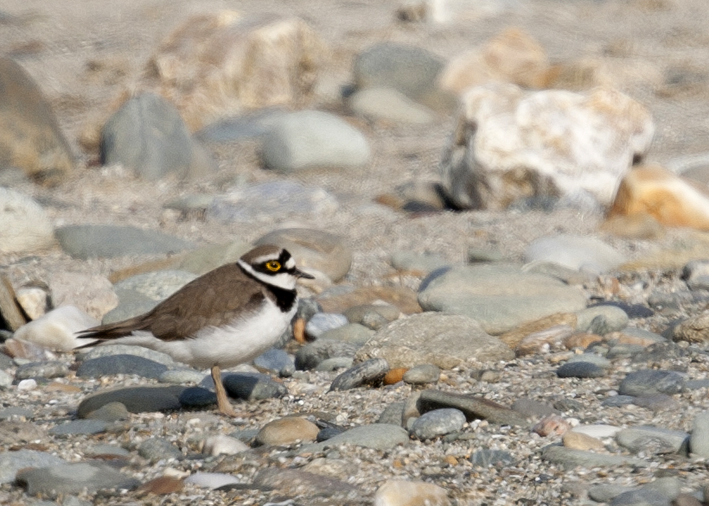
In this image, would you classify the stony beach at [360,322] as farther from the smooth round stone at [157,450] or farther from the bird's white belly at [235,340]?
the bird's white belly at [235,340]

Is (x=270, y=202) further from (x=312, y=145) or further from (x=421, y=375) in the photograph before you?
(x=421, y=375)

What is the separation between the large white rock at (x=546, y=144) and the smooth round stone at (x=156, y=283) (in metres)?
3.32

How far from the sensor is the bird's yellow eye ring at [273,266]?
4.69 metres

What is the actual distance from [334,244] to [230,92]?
5.77 meters

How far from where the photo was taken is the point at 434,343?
5.23 m

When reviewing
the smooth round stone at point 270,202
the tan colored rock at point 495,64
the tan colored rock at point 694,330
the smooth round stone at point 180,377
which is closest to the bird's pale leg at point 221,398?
the smooth round stone at point 180,377

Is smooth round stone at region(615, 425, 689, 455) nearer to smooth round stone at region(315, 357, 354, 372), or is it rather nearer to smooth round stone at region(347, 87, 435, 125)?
smooth round stone at region(315, 357, 354, 372)

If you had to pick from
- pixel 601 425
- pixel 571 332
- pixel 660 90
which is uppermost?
pixel 601 425

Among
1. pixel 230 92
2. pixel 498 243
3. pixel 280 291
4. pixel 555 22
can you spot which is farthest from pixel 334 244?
pixel 555 22

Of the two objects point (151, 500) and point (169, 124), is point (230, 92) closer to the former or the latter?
point (169, 124)

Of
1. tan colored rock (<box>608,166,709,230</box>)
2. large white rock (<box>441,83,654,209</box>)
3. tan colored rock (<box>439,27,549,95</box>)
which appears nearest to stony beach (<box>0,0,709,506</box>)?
large white rock (<box>441,83,654,209</box>)

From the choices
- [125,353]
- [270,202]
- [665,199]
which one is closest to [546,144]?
[665,199]

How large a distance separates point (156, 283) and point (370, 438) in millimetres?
3018

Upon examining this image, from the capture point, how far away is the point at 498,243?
809 centimetres
